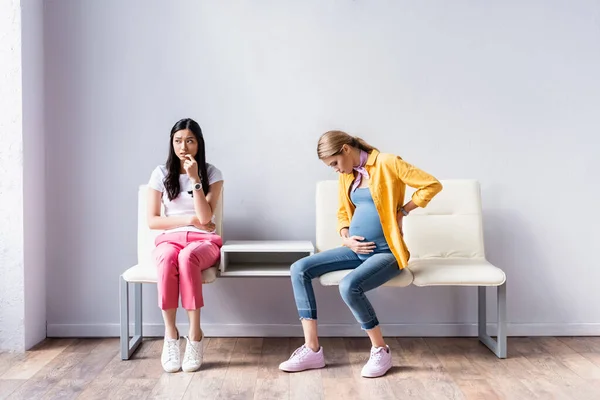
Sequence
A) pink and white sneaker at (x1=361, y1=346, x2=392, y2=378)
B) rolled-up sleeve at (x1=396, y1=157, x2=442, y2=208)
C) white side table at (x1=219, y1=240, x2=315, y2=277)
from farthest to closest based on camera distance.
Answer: white side table at (x1=219, y1=240, x2=315, y2=277) < rolled-up sleeve at (x1=396, y1=157, x2=442, y2=208) < pink and white sneaker at (x1=361, y1=346, x2=392, y2=378)

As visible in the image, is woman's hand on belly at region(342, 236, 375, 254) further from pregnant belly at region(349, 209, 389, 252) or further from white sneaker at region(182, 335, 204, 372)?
white sneaker at region(182, 335, 204, 372)

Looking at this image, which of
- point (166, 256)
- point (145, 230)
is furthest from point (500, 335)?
point (145, 230)

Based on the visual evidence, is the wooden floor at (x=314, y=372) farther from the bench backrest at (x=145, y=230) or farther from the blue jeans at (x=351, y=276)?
the bench backrest at (x=145, y=230)

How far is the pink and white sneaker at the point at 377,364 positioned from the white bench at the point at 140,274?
77 cm

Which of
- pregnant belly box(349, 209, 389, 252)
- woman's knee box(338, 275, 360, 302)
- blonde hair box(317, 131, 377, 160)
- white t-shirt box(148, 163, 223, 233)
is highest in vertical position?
blonde hair box(317, 131, 377, 160)

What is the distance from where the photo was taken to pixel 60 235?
314cm

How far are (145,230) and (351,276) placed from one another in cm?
107

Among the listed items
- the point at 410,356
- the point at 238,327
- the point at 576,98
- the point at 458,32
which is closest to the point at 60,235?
the point at 238,327

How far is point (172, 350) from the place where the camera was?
8.38 feet

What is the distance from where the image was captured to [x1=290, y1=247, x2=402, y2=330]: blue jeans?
8.20ft

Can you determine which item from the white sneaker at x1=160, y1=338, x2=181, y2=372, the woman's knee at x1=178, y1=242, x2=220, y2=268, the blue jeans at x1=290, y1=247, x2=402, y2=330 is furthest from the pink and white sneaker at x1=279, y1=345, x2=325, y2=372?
the woman's knee at x1=178, y1=242, x2=220, y2=268

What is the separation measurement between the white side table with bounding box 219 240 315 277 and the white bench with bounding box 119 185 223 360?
3.8 inches

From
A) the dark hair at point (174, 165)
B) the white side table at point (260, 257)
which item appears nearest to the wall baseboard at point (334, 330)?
the white side table at point (260, 257)

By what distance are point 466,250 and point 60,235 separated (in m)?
2.11
